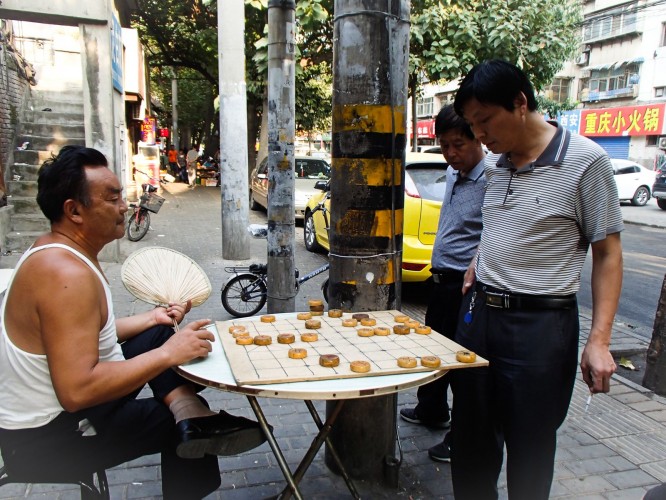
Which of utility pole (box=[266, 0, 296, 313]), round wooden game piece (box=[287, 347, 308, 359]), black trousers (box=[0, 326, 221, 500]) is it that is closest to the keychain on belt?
round wooden game piece (box=[287, 347, 308, 359])

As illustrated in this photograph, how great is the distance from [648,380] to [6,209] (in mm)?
8073

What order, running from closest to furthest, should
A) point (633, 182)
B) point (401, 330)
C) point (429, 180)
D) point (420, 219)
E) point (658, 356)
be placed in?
point (401, 330)
point (658, 356)
point (420, 219)
point (429, 180)
point (633, 182)

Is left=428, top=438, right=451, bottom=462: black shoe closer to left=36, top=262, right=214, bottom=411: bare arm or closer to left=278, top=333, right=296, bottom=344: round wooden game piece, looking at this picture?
left=278, top=333, right=296, bottom=344: round wooden game piece

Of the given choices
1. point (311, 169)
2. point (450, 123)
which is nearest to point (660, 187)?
point (311, 169)

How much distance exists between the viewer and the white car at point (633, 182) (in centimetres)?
1778

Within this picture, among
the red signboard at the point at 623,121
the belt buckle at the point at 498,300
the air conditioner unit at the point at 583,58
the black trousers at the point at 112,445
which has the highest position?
the air conditioner unit at the point at 583,58

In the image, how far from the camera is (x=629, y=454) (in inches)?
125

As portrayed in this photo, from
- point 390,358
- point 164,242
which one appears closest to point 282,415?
point 390,358

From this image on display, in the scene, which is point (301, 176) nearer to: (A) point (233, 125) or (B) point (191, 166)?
(A) point (233, 125)

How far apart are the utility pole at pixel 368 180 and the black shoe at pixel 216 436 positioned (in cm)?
68

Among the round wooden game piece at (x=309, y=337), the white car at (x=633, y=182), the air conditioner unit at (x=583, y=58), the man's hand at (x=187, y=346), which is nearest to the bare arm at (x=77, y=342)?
the man's hand at (x=187, y=346)

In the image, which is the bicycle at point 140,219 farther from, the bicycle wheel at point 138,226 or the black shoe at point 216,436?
the black shoe at point 216,436

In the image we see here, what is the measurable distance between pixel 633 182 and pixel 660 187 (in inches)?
61.8

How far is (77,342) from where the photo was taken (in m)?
1.63
